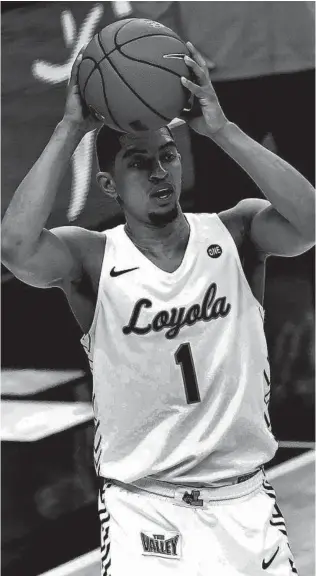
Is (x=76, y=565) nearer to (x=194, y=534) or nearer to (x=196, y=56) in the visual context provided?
(x=194, y=534)

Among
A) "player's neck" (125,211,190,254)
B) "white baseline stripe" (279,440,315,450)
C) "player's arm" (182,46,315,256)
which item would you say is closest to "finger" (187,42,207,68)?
"player's arm" (182,46,315,256)

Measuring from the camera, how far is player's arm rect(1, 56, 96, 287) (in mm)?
2424

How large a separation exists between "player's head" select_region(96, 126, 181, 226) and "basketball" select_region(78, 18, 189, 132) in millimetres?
77

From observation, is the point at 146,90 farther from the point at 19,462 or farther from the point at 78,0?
the point at 78,0

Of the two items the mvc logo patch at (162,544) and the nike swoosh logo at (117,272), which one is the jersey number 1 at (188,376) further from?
the mvc logo patch at (162,544)

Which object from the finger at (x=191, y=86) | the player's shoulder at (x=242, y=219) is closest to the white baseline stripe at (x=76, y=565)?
the player's shoulder at (x=242, y=219)

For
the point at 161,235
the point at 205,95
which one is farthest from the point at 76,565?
the point at 205,95

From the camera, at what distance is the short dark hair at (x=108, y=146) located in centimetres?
270

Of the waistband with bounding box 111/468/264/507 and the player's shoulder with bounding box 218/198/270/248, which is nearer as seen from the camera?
the waistband with bounding box 111/468/264/507

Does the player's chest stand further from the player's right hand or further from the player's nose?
the player's right hand

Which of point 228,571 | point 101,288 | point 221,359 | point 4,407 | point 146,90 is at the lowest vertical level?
point 4,407

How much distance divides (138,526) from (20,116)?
3.36m

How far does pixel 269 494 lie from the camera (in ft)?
8.92

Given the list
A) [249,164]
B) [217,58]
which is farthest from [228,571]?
[217,58]
